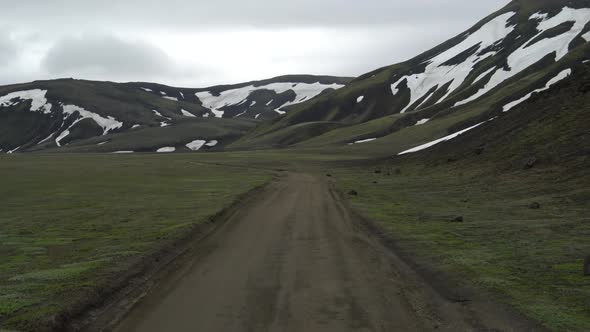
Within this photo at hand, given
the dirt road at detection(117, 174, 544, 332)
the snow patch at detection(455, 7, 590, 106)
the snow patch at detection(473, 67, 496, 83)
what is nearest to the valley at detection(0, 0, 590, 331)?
the dirt road at detection(117, 174, 544, 332)

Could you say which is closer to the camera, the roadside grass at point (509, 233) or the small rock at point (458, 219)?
the roadside grass at point (509, 233)

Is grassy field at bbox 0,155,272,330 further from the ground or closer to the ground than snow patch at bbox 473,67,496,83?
closer to the ground

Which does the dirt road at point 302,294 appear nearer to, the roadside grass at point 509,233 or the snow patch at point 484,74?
the roadside grass at point 509,233

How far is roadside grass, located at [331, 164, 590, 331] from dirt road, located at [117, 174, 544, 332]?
1.42 metres

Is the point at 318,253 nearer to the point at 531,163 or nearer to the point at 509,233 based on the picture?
the point at 509,233

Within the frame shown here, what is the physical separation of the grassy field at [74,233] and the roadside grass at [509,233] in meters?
11.3

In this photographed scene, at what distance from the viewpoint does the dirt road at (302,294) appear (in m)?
11.7

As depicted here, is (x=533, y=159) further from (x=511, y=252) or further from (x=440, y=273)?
(x=440, y=273)

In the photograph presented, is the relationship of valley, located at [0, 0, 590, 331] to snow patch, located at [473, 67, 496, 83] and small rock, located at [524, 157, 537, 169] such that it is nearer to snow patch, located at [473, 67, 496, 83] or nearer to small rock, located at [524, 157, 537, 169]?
small rock, located at [524, 157, 537, 169]

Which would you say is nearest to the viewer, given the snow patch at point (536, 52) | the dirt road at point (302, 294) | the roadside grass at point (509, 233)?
the dirt road at point (302, 294)

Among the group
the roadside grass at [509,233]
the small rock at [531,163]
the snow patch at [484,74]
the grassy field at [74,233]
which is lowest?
the roadside grass at [509,233]

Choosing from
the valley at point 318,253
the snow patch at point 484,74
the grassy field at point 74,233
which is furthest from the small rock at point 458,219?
the snow patch at point 484,74

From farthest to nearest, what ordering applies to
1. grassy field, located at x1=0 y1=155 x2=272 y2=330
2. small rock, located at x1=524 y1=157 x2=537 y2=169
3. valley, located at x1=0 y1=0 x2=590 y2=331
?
small rock, located at x1=524 y1=157 x2=537 y2=169, grassy field, located at x1=0 y1=155 x2=272 y2=330, valley, located at x1=0 y1=0 x2=590 y2=331

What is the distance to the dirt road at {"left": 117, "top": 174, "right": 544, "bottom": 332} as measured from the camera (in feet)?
38.5
